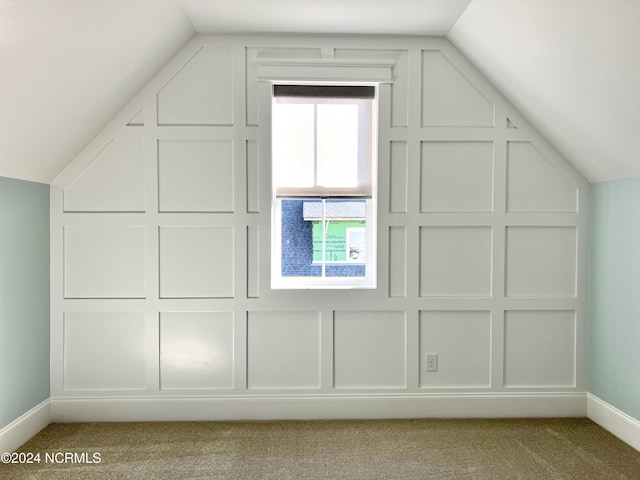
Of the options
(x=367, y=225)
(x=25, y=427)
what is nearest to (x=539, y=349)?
(x=367, y=225)

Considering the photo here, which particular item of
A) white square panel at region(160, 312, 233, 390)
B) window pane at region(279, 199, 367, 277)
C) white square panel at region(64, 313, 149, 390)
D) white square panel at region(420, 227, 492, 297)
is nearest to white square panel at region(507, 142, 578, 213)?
white square panel at region(420, 227, 492, 297)

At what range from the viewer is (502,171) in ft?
11.8

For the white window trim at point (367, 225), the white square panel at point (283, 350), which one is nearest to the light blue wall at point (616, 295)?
the white window trim at point (367, 225)

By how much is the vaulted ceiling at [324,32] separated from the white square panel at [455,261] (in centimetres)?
85

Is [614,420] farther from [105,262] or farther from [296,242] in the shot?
[105,262]

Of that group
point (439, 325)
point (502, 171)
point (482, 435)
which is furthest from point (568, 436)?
point (502, 171)

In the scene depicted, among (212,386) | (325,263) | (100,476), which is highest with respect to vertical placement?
(325,263)

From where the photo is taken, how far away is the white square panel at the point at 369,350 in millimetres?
3604

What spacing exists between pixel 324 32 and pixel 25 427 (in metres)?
3.13

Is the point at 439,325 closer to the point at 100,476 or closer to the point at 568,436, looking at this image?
the point at 568,436

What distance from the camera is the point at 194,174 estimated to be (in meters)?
3.54

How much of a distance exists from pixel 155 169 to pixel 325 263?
1332 millimetres

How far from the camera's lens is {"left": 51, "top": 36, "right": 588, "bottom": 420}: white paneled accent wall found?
139 inches

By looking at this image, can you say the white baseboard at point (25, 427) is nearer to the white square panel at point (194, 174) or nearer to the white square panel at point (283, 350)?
the white square panel at point (283, 350)
